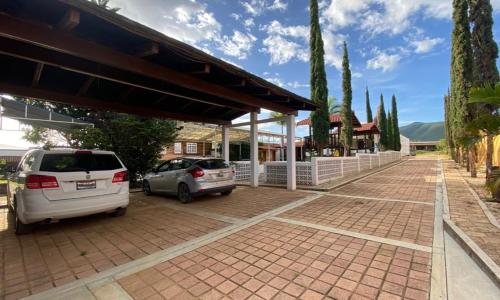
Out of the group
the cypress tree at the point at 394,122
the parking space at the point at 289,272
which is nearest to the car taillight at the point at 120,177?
the parking space at the point at 289,272

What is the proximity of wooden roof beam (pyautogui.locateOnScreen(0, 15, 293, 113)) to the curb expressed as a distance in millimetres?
5526

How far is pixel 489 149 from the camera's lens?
10055 mm

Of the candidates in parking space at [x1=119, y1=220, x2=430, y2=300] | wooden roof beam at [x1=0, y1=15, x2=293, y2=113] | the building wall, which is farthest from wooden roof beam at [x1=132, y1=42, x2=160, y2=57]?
the building wall

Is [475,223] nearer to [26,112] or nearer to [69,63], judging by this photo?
[69,63]

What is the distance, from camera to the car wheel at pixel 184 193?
22.5 ft

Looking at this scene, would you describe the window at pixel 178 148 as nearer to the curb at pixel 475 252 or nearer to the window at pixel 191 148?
the window at pixel 191 148

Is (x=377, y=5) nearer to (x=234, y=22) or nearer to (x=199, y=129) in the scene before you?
(x=234, y=22)

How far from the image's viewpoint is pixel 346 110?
1892 centimetres

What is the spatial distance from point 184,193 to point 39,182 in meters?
3.51

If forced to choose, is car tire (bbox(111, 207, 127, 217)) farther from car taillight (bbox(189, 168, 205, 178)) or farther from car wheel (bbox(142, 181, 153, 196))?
car wheel (bbox(142, 181, 153, 196))

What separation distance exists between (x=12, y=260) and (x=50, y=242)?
0.68 m

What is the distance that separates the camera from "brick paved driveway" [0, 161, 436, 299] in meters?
2.55

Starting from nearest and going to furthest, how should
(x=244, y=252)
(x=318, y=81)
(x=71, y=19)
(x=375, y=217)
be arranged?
(x=71, y=19) → (x=244, y=252) → (x=375, y=217) → (x=318, y=81)

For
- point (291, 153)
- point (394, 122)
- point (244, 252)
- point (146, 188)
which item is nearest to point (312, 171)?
point (291, 153)
